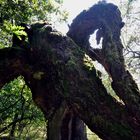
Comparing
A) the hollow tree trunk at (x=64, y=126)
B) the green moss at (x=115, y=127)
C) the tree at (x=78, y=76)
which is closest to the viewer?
the green moss at (x=115, y=127)

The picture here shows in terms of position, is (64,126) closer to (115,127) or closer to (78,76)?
(78,76)

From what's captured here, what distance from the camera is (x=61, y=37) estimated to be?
25.2 feet

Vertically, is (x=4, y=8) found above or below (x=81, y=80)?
above

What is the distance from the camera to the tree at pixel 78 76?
6.53 metres

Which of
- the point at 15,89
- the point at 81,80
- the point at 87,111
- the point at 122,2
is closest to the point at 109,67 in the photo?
the point at 81,80

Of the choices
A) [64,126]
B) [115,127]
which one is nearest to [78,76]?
[115,127]

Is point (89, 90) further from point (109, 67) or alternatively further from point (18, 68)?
point (18, 68)

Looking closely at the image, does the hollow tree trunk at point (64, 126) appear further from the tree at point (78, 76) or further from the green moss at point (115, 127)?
the green moss at point (115, 127)

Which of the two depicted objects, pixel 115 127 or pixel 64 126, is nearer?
pixel 115 127

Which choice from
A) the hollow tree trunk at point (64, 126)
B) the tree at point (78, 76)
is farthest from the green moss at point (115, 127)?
the hollow tree trunk at point (64, 126)

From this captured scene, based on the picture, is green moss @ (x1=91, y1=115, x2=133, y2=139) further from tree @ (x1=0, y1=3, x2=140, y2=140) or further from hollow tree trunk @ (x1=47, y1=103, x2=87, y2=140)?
hollow tree trunk @ (x1=47, y1=103, x2=87, y2=140)

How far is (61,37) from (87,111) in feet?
7.09

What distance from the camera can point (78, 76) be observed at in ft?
23.0

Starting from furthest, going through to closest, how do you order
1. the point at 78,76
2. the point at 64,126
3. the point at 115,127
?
the point at 64,126, the point at 78,76, the point at 115,127
